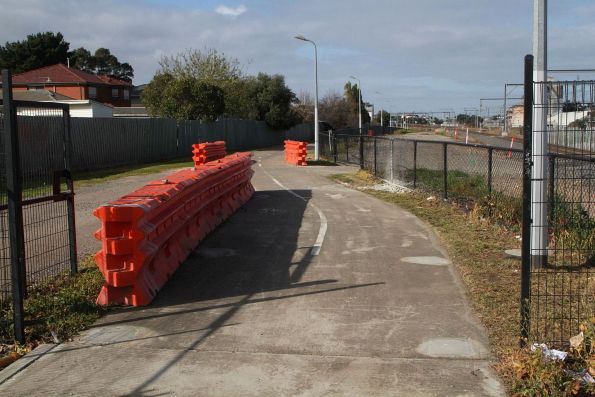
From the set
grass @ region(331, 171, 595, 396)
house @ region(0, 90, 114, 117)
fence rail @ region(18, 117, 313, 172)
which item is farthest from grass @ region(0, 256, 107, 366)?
house @ region(0, 90, 114, 117)

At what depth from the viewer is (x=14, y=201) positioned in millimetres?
6070

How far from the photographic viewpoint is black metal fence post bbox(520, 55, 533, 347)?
4.95 m

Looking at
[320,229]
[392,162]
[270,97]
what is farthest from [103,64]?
[320,229]

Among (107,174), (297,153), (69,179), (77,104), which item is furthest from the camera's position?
(77,104)

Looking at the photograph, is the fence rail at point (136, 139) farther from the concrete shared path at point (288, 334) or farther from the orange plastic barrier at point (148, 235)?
the concrete shared path at point (288, 334)

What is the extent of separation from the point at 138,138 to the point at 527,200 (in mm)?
29903

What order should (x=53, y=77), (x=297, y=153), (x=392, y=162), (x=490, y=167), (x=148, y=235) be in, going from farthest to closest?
1. (x=53, y=77)
2. (x=297, y=153)
3. (x=392, y=162)
4. (x=490, y=167)
5. (x=148, y=235)

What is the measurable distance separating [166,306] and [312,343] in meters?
1.92

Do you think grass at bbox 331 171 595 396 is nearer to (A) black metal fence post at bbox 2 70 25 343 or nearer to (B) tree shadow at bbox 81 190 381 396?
(B) tree shadow at bbox 81 190 381 396

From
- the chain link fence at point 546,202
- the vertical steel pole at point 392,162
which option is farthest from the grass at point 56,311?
the vertical steel pole at point 392,162

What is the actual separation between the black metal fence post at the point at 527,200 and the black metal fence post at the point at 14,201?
174 inches

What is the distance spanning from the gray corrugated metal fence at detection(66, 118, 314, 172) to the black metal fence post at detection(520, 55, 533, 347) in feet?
75.6

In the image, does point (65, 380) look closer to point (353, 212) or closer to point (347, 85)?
point (353, 212)

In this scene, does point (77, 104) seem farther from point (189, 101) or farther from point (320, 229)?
point (320, 229)
